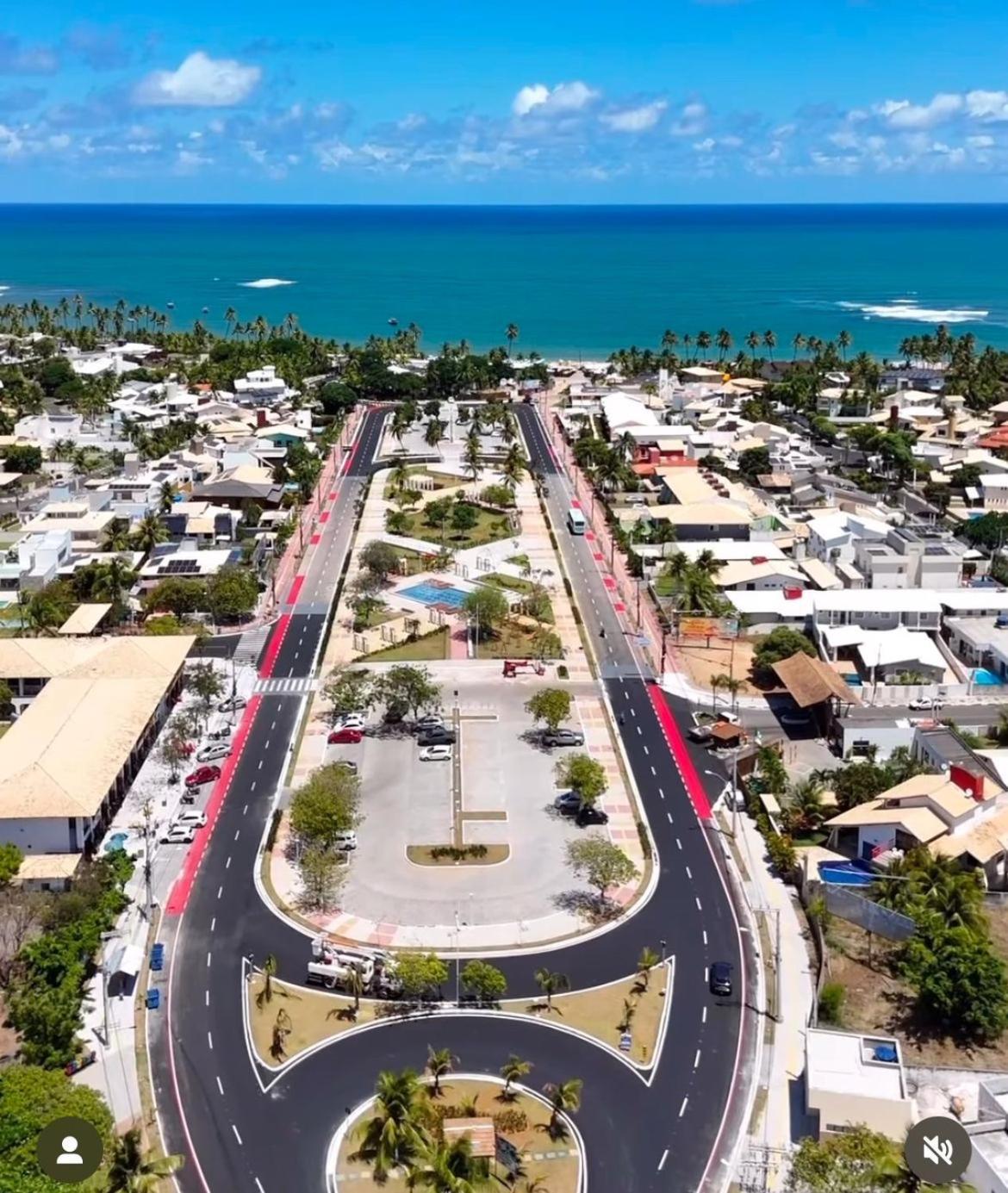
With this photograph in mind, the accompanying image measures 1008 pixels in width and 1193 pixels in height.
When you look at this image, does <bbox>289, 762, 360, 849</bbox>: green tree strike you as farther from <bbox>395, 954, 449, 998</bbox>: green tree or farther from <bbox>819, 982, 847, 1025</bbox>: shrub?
<bbox>819, 982, 847, 1025</bbox>: shrub

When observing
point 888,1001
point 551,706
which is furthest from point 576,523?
point 888,1001

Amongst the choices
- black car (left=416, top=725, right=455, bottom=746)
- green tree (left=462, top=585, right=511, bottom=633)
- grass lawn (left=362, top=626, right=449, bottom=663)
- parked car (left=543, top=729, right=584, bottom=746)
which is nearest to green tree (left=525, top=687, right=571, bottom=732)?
parked car (left=543, top=729, right=584, bottom=746)

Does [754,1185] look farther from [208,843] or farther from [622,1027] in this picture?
[208,843]

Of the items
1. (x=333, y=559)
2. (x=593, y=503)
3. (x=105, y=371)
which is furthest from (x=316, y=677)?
(x=105, y=371)

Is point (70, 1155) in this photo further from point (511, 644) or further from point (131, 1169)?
point (511, 644)

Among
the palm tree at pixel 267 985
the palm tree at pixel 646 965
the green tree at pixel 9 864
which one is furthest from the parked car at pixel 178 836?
the palm tree at pixel 646 965

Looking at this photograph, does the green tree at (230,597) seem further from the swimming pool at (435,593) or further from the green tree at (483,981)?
the green tree at (483,981)
